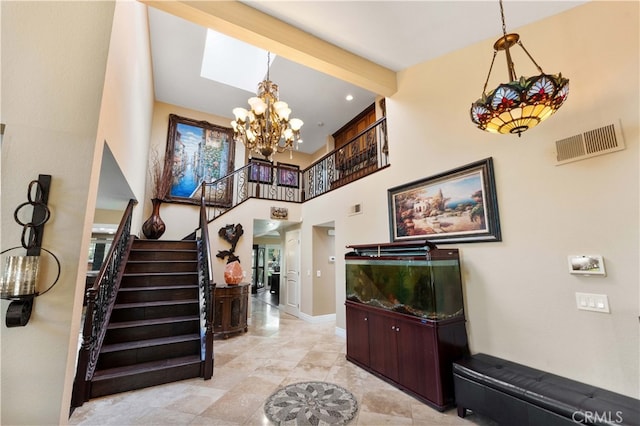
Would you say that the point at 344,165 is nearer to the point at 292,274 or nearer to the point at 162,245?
the point at 292,274

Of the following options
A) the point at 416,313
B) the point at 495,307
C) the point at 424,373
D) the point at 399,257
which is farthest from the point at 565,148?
the point at 424,373

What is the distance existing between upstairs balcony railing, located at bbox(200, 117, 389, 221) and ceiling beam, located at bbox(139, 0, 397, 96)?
4.17 ft

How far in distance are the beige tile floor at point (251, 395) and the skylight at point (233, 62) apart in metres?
5.51

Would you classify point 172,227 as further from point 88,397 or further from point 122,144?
point 88,397

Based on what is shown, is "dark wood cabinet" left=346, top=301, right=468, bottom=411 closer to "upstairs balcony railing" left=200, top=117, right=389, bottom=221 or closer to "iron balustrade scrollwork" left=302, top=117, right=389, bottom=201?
"upstairs balcony railing" left=200, top=117, right=389, bottom=221

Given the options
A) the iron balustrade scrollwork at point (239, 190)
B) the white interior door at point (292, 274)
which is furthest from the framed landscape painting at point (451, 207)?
the iron balustrade scrollwork at point (239, 190)

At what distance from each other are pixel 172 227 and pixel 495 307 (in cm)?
644

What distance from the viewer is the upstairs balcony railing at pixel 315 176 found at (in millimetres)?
5719

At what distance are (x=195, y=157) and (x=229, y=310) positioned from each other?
13.5ft

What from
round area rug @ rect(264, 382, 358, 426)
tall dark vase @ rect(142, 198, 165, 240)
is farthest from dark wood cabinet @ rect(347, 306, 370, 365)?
tall dark vase @ rect(142, 198, 165, 240)

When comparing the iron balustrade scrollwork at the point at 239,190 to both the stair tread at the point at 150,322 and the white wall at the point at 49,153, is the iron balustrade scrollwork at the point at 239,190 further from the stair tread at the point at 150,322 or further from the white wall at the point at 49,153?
the white wall at the point at 49,153

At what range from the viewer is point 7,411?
175cm
